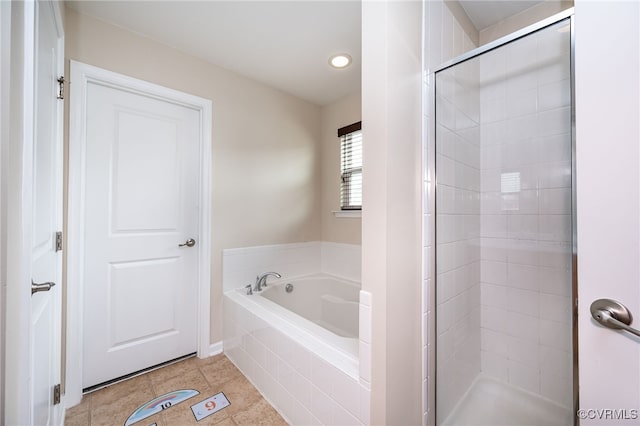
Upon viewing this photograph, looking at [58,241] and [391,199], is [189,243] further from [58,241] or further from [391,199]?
[391,199]

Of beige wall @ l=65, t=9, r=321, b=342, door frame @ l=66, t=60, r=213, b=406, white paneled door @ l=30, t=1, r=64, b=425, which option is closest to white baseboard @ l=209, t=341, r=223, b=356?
beige wall @ l=65, t=9, r=321, b=342

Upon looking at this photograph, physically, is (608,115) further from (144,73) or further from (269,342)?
(144,73)

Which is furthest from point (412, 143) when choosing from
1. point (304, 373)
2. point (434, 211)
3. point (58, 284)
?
point (58, 284)

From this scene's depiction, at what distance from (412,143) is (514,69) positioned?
1.94 feet

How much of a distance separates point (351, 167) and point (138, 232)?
6.28ft

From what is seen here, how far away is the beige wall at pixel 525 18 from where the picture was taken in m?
1.49

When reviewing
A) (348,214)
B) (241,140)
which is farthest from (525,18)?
(241,140)

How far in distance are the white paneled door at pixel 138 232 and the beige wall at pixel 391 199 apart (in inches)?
62.0

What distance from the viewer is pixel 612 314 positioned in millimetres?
738

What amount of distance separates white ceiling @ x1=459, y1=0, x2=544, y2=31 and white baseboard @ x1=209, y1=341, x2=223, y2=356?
9.65 feet

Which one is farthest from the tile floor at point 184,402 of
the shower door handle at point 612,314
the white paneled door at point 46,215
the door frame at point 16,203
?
the shower door handle at point 612,314

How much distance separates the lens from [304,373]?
1346mm

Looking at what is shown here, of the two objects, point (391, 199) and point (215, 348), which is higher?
point (391, 199)

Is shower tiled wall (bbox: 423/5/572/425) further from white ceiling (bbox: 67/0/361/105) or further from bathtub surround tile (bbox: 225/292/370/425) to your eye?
white ceiling (bbox: 67/0/361/105)
